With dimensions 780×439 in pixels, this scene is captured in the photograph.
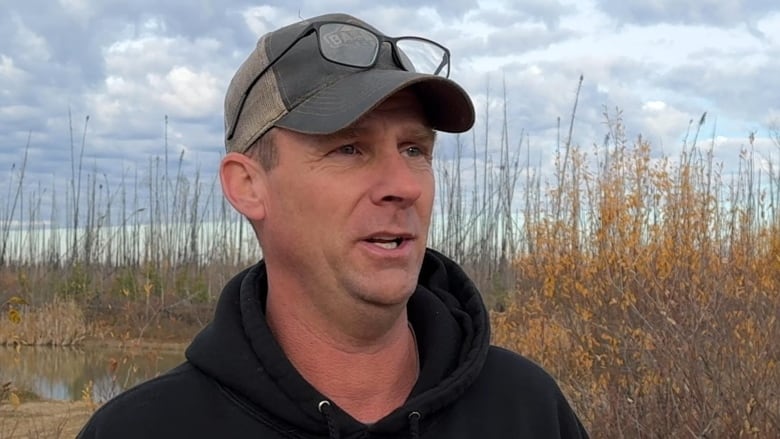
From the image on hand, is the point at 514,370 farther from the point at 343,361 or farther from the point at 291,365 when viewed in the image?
the point at 291,365

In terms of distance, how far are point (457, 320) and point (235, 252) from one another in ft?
60.2

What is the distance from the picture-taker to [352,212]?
4.84 ft

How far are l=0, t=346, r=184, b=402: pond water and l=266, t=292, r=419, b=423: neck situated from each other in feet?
28.7

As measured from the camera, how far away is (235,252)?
19812mm

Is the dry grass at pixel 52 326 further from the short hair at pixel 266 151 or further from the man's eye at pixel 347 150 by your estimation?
the man's eye at pixel 347 150

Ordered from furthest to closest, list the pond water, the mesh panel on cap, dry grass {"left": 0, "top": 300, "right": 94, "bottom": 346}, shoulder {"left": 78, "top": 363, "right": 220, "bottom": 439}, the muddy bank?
dry grass {"left": 0, "top": 300, "right": 94, "bottom": 346} < the pond water < the muddy bank < the mesh panel on cap < shoulder {"left": 78, "top": 363, "right": 220, "bottom": 439}

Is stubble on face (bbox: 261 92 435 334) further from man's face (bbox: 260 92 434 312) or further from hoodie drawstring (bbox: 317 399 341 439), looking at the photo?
hoodie drawstring (bbox: 317 399 341 439)

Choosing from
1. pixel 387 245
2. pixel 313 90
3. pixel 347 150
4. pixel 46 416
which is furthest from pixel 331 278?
pixel 46 416

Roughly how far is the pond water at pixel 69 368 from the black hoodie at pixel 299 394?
28.6ft

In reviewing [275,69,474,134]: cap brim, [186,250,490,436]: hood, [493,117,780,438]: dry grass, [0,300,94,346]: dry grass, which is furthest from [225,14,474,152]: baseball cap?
[0,300,94,346]: dry grass

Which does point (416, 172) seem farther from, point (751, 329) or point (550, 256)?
point (550, 256)

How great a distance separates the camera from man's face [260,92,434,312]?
148 cm

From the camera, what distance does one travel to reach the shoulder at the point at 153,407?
4.72ft

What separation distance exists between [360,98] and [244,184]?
281mm
